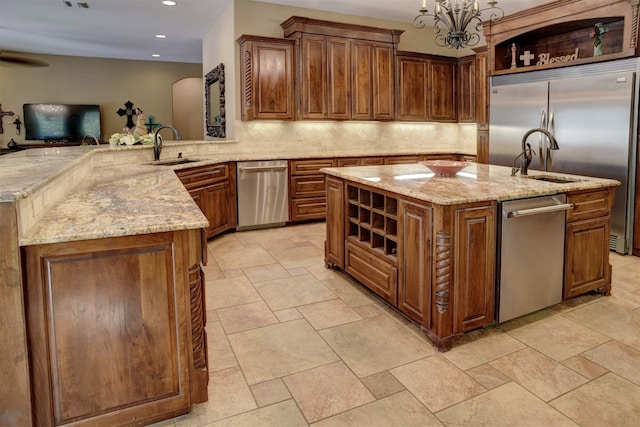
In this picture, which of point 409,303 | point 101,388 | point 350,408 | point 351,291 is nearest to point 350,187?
point 351,291

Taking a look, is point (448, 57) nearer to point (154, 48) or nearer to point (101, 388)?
point (154, 48)

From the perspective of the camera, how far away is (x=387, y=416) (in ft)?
6.28

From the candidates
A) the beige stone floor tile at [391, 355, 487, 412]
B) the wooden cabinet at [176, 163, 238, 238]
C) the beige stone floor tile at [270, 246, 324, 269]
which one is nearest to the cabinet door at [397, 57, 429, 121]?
the wooden cabinet at [176, 163, 238, 238]

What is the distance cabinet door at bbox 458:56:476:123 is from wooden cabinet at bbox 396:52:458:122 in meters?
0.07

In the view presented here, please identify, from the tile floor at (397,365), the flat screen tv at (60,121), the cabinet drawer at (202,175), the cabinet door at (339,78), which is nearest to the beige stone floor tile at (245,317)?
the tile floor at (397,365)

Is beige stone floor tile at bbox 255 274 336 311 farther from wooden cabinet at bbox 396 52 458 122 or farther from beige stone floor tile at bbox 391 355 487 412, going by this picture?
wooden cabinet at bbox 396 52 458 122

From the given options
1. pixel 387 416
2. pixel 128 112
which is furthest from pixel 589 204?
pixel 128 112

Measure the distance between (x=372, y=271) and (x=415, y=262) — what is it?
1.92 feet

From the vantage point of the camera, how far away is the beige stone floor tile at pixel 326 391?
77.6 inches

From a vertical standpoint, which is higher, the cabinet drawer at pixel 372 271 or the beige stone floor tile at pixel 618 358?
the cabinet drawer at pixel 372 271

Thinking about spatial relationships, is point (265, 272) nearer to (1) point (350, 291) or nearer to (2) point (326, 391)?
(1) point (350, 291)

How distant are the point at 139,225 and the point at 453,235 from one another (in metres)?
1.60

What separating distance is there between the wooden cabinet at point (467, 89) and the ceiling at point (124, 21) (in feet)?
2.98

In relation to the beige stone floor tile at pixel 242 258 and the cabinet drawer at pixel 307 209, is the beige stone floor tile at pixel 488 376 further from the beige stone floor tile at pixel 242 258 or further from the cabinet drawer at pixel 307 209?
the cabinet drawer at pixel 307 209
